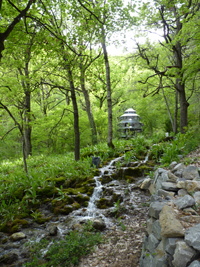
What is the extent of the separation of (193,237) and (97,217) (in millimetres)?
2918

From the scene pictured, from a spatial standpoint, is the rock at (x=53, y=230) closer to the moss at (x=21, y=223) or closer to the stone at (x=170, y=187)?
the moss at (x=21, y=223)

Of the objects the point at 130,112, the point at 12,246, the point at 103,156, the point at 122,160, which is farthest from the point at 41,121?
the point at 130,112

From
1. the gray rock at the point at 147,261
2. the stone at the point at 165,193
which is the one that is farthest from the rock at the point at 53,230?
the stone at the point at 165,193

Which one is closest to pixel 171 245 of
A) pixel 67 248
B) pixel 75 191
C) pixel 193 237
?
pixel 193 237

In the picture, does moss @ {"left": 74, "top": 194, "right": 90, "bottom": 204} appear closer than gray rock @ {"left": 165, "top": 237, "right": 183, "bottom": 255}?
No

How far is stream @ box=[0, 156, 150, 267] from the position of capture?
11.0ft

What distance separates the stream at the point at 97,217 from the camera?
3.36 meters

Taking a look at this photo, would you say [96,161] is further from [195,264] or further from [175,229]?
[195,264]

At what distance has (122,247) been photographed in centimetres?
327

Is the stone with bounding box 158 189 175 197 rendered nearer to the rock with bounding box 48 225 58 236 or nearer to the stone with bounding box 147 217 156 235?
the stone with bounding box 147 217 156 235

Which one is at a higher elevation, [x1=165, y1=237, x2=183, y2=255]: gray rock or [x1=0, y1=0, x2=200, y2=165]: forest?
[x1=0, y1=0, x2=200, y2=165]: forest

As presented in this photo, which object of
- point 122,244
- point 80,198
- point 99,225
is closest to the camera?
point 122,244

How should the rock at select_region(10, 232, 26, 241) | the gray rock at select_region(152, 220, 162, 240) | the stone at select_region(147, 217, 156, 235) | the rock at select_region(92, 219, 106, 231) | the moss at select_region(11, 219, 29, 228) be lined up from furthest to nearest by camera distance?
the moss at select_region(11, 219, 29, 228)
the rock at select_region(92, 219, 106, 231)
the rock at select_region(10, 232, 26, 241)
the stone at select_region(147, 217, 156, 235)
the gray rock at select_region(152, 220, 162, 240)

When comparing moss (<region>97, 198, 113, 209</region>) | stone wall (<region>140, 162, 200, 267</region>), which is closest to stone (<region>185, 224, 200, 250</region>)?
stone wall (<region>140, 162, 200, 267</region>)
